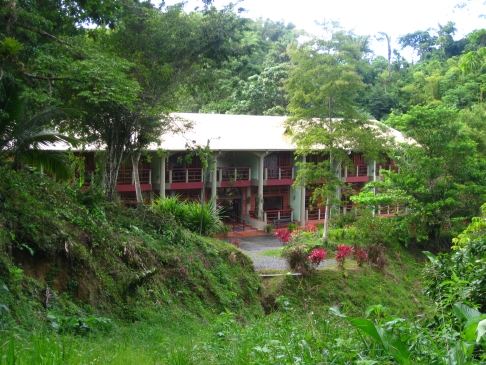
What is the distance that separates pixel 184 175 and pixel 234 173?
2.68m

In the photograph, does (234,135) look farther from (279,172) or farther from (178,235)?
(178,235)

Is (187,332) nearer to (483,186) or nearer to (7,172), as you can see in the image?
(7,172)

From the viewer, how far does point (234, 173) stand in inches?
1070

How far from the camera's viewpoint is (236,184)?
26938mm

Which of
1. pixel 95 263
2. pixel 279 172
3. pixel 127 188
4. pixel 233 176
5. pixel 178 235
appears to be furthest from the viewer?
pixel 279 172

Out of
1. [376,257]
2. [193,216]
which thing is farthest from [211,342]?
[376,257]

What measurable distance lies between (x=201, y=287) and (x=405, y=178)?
1294 centimetres

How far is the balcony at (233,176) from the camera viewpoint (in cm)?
2671

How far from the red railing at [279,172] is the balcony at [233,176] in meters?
1.23

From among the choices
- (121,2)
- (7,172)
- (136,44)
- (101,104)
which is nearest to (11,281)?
(7,172)

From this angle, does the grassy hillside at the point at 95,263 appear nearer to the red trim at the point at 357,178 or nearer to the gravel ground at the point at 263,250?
the gravel ground at the point at 263,250

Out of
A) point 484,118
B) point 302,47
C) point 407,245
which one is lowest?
point 407,245

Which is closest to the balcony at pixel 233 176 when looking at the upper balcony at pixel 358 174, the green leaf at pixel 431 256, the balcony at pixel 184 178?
the balcony at pixel 184 178

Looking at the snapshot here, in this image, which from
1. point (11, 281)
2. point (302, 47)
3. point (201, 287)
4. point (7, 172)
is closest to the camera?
point (11, 281)
